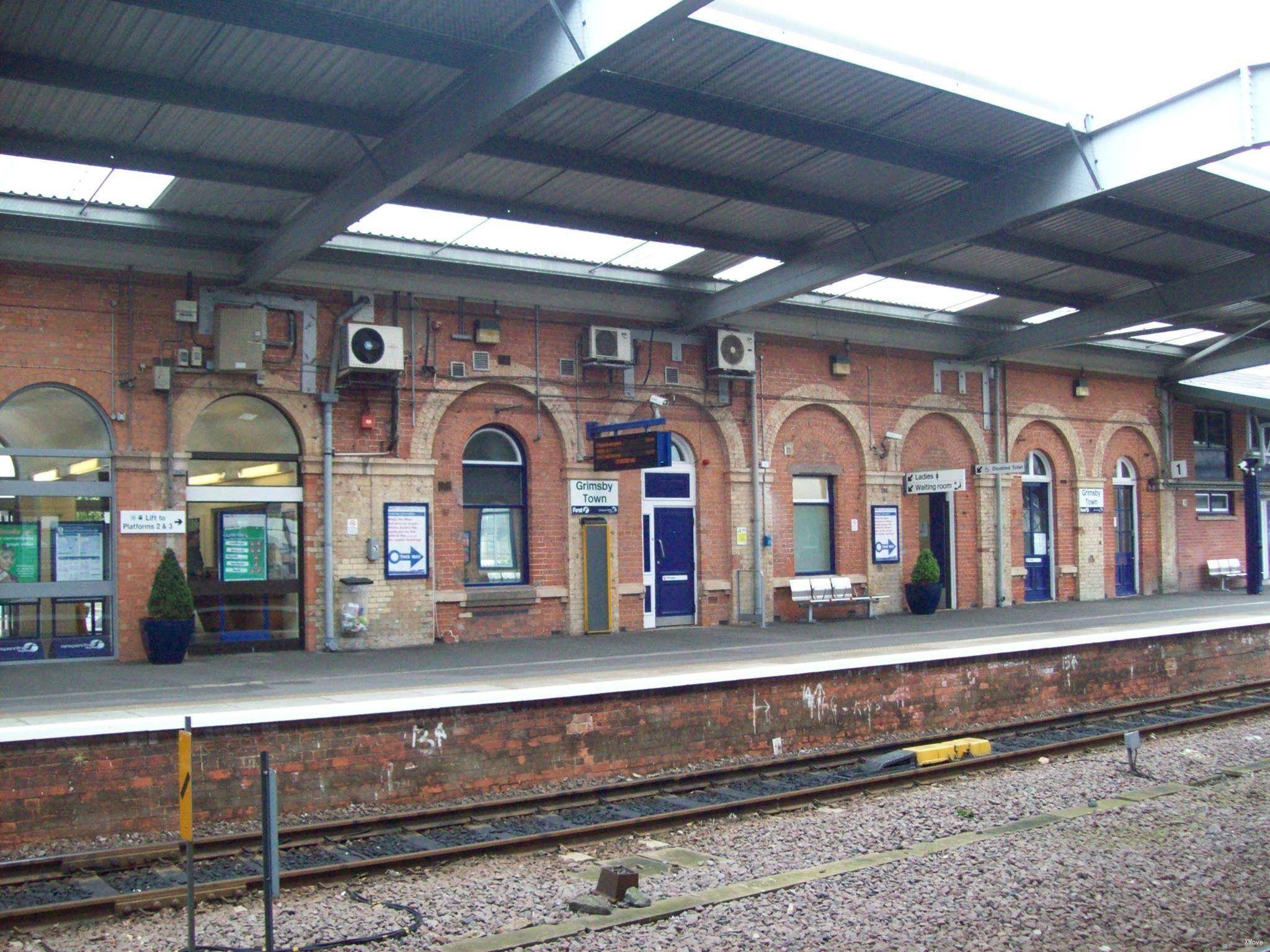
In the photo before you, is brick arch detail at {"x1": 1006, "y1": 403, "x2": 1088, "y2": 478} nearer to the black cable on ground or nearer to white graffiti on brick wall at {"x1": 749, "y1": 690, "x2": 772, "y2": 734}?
white graffiti on brick wall at {"x1": 749, "y1": 690, "x2": 772, "y2": 734}

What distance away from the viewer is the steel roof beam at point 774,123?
38.4 ft

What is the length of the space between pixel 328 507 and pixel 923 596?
35.6 feet

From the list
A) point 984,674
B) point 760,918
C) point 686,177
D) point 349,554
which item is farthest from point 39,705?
point 984,674

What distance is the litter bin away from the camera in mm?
15773

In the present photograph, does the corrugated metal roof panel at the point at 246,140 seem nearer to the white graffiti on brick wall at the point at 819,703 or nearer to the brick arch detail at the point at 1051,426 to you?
the white graffiti on brick wall at the point at 819,703

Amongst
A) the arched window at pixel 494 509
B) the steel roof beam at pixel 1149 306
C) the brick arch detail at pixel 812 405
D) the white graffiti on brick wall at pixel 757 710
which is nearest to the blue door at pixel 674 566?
the brick arch detail at pixel 812 405

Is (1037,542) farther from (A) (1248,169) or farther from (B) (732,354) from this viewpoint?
(A) (1248,169)

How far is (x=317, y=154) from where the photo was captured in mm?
13250

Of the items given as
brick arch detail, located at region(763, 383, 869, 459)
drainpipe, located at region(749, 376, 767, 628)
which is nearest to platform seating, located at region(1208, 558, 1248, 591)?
brick arch detail, located at region(763, 383, 869, 459)

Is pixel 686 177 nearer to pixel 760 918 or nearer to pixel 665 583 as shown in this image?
pixel 665 583

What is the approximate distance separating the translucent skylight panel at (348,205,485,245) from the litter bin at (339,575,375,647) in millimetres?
4488

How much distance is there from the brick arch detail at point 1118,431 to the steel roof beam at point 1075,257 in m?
6.41

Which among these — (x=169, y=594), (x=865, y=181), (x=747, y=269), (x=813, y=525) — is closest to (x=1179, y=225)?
(x=865, y=181)

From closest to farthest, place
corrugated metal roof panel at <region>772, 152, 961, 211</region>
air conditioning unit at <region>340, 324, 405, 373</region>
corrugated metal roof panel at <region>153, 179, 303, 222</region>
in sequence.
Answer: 1. corrugated metal roof panel at <region>153, 179, 303, 222</region>
2. corrugated metal roof panel at <region>772, 152, 961, 211</region>
3. air conditioning unit at <region>340, 324, 405, 373</region>
